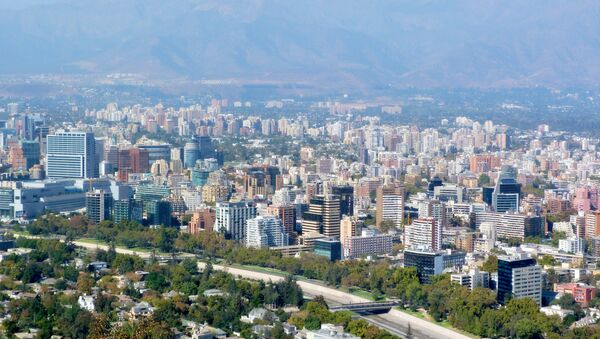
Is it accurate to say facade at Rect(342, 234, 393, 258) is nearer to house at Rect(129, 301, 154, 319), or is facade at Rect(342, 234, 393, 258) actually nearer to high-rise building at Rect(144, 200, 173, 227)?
high-rise building at Rect(144, 200, 173, 227)

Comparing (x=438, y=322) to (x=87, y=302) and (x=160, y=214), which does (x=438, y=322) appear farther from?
(x=160, y=214)

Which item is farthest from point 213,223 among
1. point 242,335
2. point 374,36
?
point 374,36

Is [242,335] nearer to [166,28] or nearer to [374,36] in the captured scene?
[166,28]

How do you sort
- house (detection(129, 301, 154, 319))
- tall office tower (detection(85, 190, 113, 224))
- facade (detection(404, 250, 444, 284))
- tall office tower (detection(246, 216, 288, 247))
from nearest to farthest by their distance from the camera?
house (detection(129, 301, 154, 319)) → facade (detection(404, 250, 444, 284)) → tall office tower (detection(246, 216, 288, 247)) → tall office tower (detection(85, 190, 113, 224))

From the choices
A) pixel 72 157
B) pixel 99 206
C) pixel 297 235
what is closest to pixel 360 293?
pixel 297 235

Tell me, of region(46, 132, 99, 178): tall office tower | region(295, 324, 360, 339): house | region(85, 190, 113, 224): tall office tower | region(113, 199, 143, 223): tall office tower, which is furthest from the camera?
region(46, 132, 99, 178): tall office tower

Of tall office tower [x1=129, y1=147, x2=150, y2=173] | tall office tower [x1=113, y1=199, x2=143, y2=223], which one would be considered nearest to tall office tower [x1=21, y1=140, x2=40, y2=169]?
tall office tower [x1=129, y1=147, x2=150, y2=173]

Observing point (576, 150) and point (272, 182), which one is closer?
point (272, 182)
